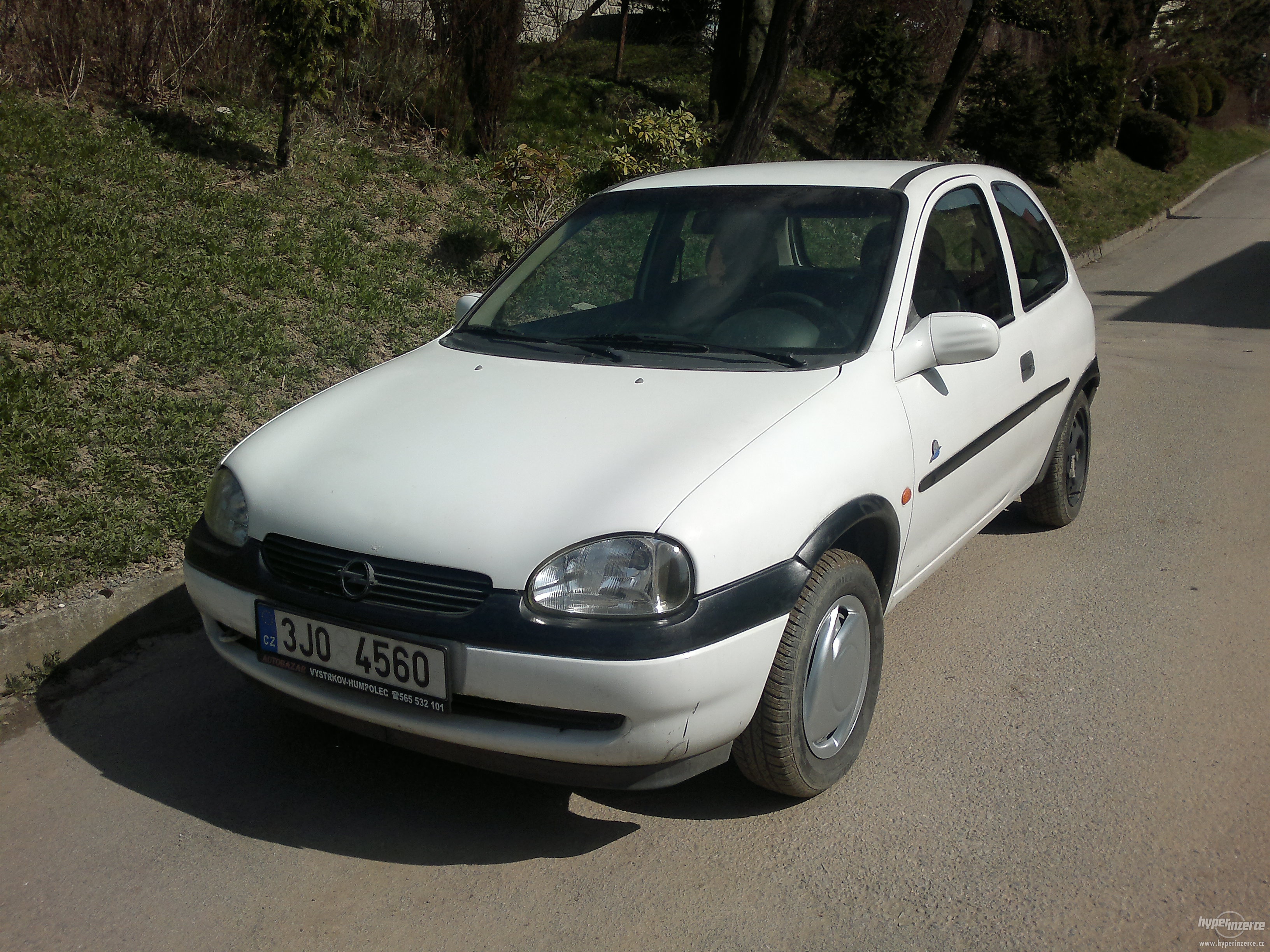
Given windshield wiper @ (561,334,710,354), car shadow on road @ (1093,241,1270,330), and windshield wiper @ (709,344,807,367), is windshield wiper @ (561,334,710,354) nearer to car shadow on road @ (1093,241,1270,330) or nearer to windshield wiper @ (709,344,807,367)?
windshield wiper @ (709,344,807,367)

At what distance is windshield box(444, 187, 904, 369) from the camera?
3.41 m

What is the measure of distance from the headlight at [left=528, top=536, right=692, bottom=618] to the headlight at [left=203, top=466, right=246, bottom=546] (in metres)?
0.99

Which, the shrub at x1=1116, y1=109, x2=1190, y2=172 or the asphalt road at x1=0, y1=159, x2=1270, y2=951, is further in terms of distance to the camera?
the shrub at x1=1116, y1=109, x2=1190, y2=172

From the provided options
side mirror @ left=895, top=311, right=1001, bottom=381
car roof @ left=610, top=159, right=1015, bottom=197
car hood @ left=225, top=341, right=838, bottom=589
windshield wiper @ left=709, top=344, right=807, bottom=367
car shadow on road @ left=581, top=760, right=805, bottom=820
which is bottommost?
car shadow on road @ left=581, top=760, right=805, bottom=820

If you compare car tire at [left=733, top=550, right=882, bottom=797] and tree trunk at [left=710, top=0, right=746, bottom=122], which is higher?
tree trunk at [left=710, top=0, right=746, bottom=122]

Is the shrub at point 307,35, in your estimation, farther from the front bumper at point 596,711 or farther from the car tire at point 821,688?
the car tire at point 821,688

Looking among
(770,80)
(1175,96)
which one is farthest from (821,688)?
(1175,96)

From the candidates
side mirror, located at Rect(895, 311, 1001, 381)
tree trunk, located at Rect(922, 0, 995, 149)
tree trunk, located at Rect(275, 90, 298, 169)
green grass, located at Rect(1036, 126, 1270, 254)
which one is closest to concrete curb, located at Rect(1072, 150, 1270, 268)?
green grass, located at Rect(1036, 126, 1270, 254)

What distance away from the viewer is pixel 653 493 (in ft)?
8.46

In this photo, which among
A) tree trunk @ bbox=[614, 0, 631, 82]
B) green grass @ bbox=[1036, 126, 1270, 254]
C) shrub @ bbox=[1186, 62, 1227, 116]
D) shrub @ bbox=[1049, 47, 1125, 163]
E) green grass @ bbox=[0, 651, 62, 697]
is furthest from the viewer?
shrub @ bbox=[1186, 62, 1227, 116]

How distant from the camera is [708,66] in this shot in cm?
2078

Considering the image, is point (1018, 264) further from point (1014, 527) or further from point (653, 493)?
point (653, 493)

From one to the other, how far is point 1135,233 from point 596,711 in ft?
64.5

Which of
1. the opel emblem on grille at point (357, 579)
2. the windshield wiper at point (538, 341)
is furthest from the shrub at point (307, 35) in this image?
the opel emblem on grille at point (357, 579)
